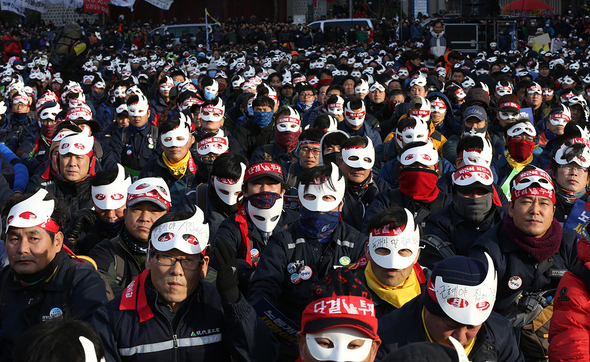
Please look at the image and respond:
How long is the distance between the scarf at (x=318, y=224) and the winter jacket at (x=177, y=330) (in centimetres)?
121

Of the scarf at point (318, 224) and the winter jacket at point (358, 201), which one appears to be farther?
the winter jacket at point (358, 201)

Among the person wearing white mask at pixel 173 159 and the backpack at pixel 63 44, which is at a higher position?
the backpack at pixel 63 44

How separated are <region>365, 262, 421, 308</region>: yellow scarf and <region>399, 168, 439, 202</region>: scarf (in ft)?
6.43

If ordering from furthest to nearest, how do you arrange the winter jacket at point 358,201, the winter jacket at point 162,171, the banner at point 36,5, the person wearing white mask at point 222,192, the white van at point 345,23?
the white van at point 345,23, the banner at point 36,5, the winter jacket at point 162,171, the winter jacket at point 358,201, the person wearing white mask at point 222,192

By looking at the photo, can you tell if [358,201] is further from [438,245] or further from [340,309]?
[340,309]

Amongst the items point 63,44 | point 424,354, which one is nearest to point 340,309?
point 424,354

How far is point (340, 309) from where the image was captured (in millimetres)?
3217

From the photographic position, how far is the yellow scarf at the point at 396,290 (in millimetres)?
4160

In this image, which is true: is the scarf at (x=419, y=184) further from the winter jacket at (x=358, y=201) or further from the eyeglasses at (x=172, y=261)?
the eyeglasses at (x=172, y=261)

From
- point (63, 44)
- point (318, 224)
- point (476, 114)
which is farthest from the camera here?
point (63, 44)

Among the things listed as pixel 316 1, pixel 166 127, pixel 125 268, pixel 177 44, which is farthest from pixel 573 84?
pixel 316 1

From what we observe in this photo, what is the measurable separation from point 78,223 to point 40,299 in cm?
162

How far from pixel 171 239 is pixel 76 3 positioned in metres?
28.5

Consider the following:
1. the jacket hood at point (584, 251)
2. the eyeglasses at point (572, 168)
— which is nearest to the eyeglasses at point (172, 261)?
the jacket hood at point (584, 251)
